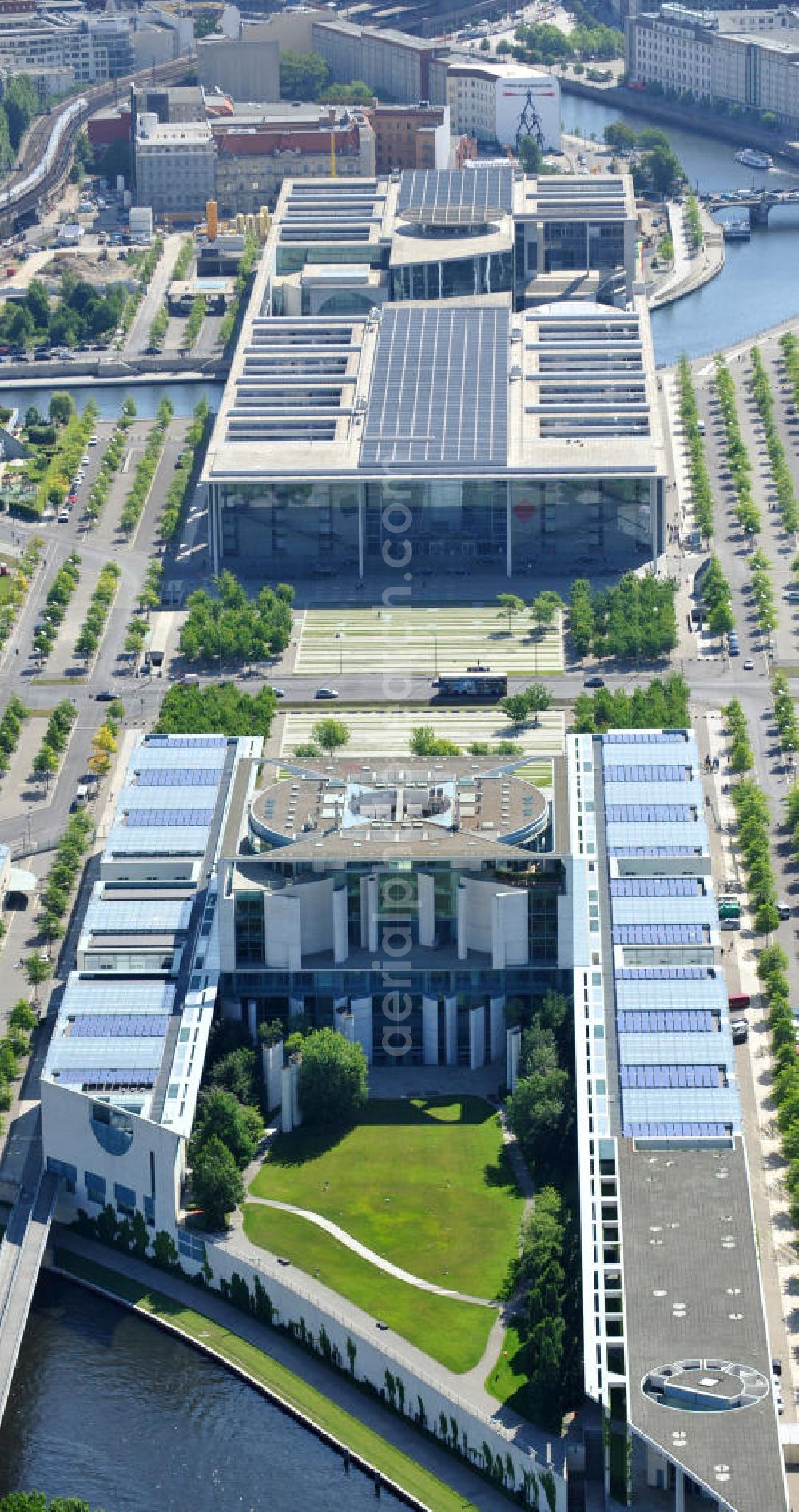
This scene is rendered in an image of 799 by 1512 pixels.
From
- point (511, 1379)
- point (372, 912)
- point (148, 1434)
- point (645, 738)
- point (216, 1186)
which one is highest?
point (645, 738)

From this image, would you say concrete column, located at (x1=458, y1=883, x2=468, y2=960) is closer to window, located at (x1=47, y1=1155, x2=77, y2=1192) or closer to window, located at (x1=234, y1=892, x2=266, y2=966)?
window, located at (x1=234, y1=892, x2=266, y2=966)

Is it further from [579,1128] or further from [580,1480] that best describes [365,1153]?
[580,1480]

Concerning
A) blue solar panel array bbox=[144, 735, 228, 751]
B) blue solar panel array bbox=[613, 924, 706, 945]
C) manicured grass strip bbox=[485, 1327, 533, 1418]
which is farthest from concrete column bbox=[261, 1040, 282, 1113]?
blue solar panel array bbox=[144, 735, 228, 751]

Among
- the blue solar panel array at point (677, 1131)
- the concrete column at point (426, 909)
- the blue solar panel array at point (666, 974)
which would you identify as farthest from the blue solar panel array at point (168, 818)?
the blue solar panel array at point (677, 1131)

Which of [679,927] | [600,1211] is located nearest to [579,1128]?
[600,1211]

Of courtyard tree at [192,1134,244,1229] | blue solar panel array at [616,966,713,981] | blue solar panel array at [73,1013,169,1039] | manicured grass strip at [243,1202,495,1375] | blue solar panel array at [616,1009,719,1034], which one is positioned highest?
blue solar panel array at [616,966,713,981]

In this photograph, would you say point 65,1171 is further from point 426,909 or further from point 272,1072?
point 426,909

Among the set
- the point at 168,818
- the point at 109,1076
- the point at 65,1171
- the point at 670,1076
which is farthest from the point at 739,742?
the point at 65,1171
